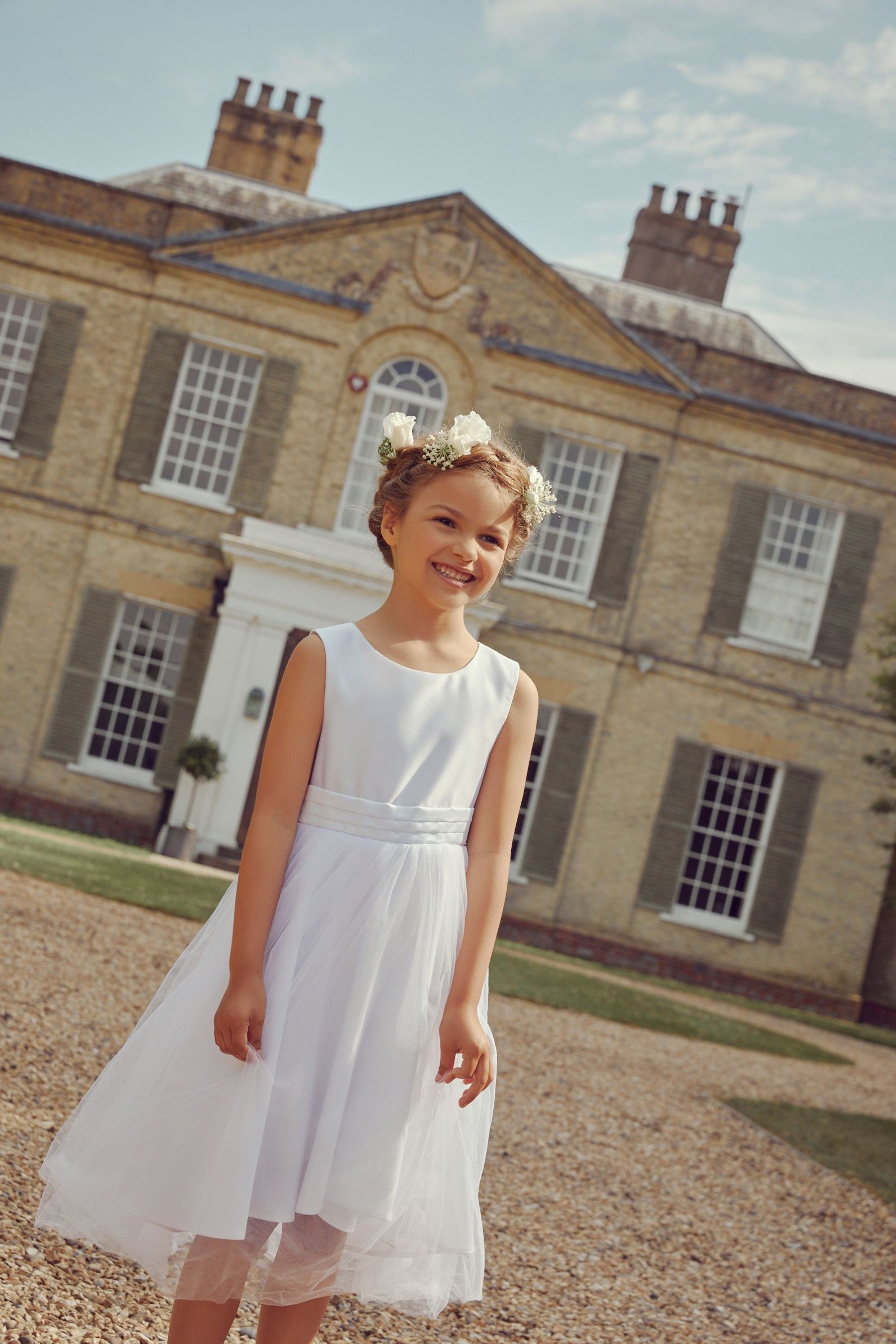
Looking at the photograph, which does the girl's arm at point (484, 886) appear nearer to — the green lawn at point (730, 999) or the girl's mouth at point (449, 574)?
the girl's mouth at point (449, 574)

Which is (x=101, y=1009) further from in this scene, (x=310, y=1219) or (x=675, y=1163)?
(x=310, y=1219)

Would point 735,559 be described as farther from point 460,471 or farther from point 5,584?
point 460,471

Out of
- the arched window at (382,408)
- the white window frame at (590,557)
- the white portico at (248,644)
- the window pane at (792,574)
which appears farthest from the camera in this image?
the window pane at (792,574)

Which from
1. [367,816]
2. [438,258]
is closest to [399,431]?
[367,816]

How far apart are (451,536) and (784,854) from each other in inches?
545

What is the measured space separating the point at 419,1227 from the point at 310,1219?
0.65 ft

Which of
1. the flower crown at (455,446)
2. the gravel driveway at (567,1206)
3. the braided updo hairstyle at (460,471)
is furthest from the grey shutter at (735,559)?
the braided updo hairstyle at (460,471)

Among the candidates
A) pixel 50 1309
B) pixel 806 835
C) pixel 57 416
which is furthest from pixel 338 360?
pixel 50 1309

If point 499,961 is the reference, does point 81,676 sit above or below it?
above

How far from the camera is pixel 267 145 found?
19797mm

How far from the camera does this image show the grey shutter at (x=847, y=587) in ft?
51.3

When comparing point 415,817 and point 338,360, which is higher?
point 338,360

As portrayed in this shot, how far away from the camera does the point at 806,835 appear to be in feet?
50.8

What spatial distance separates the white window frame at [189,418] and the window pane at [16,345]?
1.77 metres
